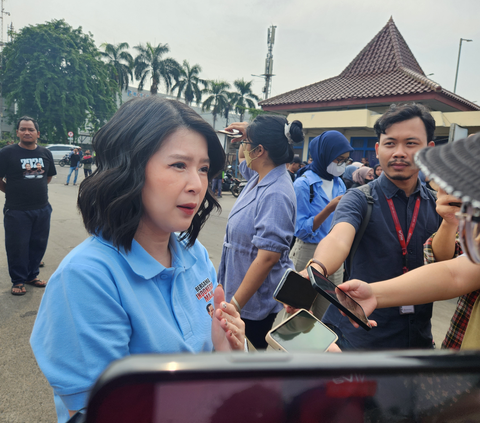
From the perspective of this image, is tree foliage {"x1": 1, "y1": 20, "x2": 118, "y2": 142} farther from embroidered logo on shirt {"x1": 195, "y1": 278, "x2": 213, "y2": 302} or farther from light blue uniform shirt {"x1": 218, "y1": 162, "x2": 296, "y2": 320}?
embroidered logo on shirt {"x1": 195, "y1": 278, "x2": 213, "y2": 302}

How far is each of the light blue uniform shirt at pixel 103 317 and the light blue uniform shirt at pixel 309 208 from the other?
2.20m

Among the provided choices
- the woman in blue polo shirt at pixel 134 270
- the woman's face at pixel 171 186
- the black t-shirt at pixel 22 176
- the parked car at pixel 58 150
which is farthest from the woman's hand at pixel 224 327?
the parked car at pixel 58 150

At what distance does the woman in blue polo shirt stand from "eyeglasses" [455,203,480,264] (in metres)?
0.81

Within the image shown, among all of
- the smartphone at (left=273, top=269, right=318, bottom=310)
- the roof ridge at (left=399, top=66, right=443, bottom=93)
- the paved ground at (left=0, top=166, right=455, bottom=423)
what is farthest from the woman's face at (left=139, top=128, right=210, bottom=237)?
the roof ridge at (left=399, top=66, right=443, bottom=93)

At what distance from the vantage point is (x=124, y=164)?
3.88ft

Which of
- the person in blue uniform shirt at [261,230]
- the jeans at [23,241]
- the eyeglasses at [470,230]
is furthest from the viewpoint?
the jeans at [23,241]

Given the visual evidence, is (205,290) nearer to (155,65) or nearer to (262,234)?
(262,234)

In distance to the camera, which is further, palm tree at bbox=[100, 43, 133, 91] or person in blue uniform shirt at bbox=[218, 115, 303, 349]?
palm tree at bbox=[100, 43, 133, 91]

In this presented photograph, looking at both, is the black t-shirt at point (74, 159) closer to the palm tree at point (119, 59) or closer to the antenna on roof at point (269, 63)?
the antenna on roof at point (269, 63)

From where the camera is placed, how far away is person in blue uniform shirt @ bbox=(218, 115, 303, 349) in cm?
209

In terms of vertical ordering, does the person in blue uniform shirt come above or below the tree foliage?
below

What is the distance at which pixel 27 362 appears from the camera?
284 centimetres

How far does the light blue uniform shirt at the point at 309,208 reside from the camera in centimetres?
333

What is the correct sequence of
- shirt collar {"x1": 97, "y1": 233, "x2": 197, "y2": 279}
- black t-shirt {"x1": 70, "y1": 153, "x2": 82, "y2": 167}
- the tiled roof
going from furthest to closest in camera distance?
the tiled roof < black t-shirt {"x1": 70, "y1": 153, "x2": 82, "y2": 167} < shirt collar {"x1": 97, "y1": 233, "x2": 197, "y2": 279}
